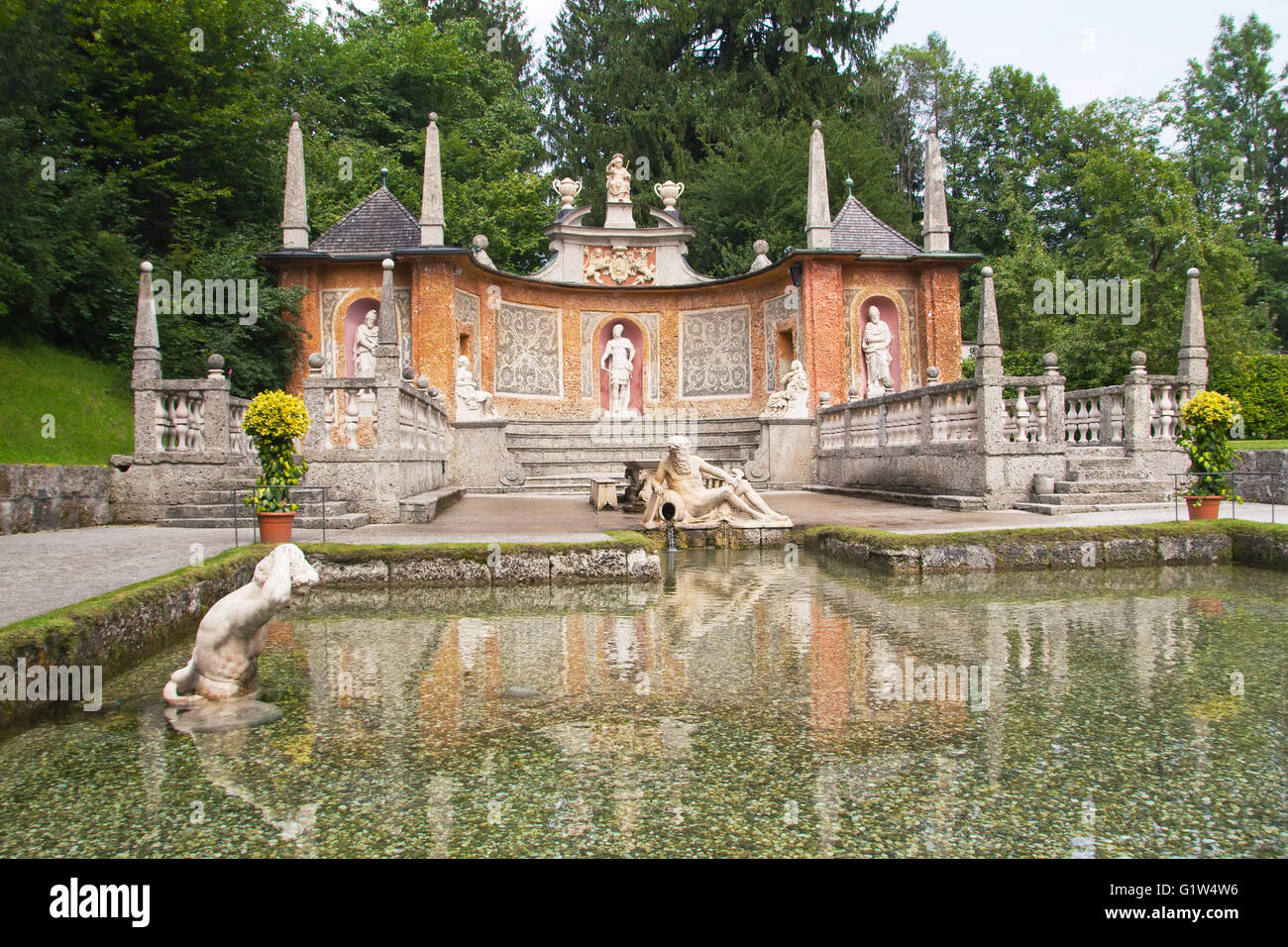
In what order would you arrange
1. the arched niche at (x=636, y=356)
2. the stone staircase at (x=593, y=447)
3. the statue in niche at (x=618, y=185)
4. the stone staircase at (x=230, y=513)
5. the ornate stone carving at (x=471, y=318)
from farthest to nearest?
the statue in niche at (x=618, y=185) < the arched niche at (x=636, y=356) < the ornate stone carving at (x=471, y=318) < the stone staircase at (x=593, y=447) < the stone staircase at (x=230, y=513)

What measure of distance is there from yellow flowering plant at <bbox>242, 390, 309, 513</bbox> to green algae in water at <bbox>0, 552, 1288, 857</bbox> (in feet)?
12.2

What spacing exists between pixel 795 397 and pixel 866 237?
5.70 metres

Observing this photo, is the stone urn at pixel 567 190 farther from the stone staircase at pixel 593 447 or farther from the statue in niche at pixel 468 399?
the statue in niche at pixel 468 399

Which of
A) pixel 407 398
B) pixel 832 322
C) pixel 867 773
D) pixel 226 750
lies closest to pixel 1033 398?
pixel 832 322

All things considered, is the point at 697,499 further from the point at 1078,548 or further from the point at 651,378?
the point at 651,378

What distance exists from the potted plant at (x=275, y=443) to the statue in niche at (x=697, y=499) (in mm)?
4041

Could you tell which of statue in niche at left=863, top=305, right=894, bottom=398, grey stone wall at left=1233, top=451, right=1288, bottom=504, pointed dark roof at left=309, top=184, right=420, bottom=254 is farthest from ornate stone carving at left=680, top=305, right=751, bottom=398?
grey stone wall at left=1233, top=451, right=1288, bottom=504

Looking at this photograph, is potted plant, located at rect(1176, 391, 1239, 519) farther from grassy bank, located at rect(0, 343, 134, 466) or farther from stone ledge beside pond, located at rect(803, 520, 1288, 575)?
grassy bank, located at rect(0, 343, 134, 466)

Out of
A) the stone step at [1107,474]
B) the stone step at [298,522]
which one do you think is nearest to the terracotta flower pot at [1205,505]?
the stone step at [1107,474]

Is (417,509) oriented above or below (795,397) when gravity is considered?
below

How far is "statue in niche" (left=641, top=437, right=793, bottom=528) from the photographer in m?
10.7

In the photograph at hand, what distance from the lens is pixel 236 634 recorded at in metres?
4.31

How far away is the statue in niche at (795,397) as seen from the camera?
20.6 meters

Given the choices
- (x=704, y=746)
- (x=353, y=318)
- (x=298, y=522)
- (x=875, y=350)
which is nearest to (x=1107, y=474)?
(x=875, y=350)
